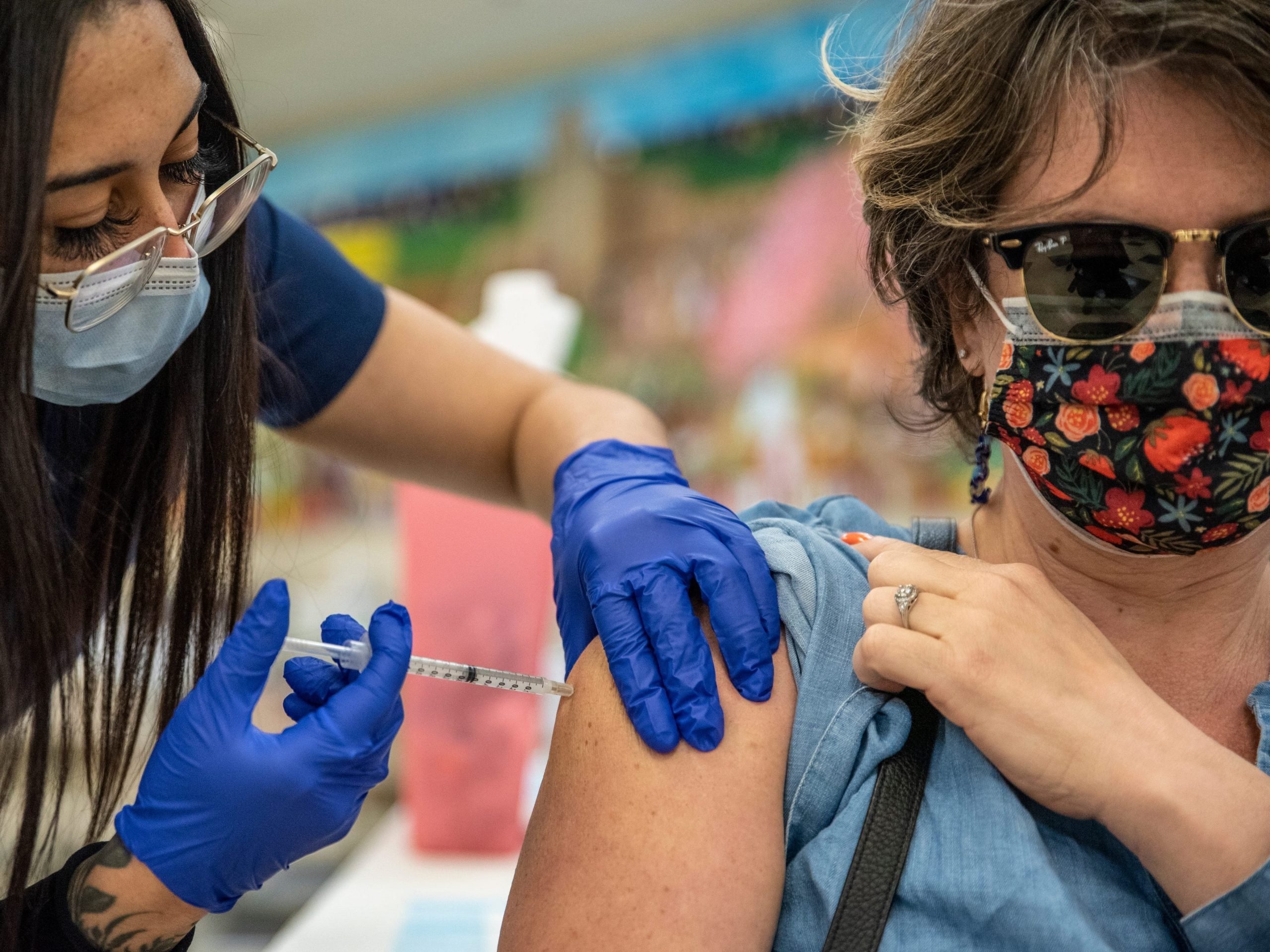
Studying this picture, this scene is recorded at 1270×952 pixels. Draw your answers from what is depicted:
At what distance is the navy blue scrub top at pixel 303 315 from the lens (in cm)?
176

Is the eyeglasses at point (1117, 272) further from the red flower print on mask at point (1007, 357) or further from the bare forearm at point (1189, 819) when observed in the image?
the bare forearm at point (1189, 819)

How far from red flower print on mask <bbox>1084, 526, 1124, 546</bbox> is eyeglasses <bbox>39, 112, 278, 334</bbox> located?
1.12 m

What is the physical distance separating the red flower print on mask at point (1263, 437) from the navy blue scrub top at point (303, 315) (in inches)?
52.9

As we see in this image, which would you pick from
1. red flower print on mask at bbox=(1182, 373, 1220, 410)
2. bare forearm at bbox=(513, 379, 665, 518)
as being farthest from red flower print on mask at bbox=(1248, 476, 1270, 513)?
bare forearm at bbox=(513, 379, 665, 518)

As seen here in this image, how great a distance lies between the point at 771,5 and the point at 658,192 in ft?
3.40

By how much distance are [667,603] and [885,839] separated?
350 mm

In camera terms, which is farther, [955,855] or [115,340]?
[115,340]

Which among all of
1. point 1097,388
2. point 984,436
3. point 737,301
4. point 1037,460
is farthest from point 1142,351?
point 737,301

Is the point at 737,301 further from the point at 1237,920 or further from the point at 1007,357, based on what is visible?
the point at 1237,920

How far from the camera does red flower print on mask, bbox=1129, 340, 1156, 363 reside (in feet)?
3.73

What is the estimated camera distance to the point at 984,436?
4.58 feet

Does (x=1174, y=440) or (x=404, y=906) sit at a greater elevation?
(x=1174, y=440)

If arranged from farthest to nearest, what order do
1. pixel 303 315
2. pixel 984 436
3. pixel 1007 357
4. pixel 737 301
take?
pixel 737 301 → pixel 303 315 → pixel 984 436 → pixel 1007 357

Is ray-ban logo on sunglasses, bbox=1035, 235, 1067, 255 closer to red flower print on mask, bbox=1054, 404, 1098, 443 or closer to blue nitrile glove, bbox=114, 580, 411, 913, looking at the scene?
red flower print on mask, bbox=1054, 404, 1098, 443
